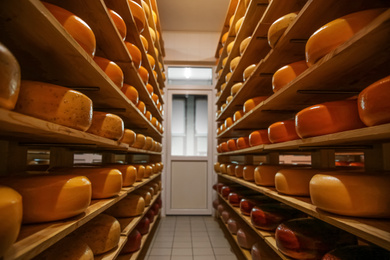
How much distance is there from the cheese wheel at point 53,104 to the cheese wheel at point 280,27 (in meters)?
1.13

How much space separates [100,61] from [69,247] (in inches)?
38.4

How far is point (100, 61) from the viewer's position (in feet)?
4.65

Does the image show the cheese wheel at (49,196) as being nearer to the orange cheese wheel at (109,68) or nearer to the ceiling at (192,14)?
the orange cheese wheel at (109,68)

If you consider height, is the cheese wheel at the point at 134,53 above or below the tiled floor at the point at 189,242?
above

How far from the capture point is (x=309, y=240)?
4.11 ft

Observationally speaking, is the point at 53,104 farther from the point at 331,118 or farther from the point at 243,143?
the point at 243,143

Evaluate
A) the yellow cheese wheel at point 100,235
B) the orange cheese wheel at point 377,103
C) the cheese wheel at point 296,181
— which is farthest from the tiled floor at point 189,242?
the orange cheese wheel at point 377,103

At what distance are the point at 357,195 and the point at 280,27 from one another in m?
1.00

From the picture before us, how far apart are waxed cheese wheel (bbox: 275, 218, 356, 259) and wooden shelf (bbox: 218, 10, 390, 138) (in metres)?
0.75

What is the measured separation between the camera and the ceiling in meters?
3.90

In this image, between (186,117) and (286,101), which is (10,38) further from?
(186,117)

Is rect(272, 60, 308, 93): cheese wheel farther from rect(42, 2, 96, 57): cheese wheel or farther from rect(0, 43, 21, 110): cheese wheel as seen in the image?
rect(0, 43, 21, 110): cheese wheel

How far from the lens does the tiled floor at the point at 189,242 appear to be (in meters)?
2.64

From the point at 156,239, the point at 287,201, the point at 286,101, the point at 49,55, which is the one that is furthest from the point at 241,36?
the point at 156,239
